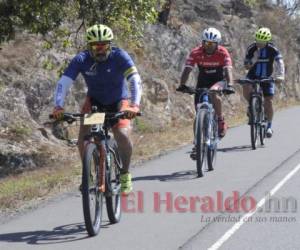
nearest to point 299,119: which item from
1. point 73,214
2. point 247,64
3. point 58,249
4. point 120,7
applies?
point 247,64

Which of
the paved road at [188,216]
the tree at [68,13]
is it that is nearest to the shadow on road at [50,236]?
the paved road at [188,216]

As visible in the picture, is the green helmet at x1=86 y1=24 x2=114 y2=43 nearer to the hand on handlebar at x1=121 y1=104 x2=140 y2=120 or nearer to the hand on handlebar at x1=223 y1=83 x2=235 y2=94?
the hand on handlebar at x1=121 y1=104 x2=140 y2=120

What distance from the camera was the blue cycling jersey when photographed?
7.36 metres

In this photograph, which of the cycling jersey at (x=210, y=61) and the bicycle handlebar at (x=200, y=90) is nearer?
the bicycle handlebar at (x=200, y=90)

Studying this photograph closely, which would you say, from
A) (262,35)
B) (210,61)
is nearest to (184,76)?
(210,61)

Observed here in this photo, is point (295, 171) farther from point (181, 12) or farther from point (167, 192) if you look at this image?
point (181, 12)

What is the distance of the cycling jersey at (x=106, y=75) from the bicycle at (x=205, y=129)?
248cm

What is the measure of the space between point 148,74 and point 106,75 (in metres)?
13.4

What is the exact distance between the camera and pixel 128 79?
7.35 meters

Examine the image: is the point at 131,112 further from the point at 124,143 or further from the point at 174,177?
the point at 174,177

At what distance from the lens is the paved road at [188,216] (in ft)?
21.1

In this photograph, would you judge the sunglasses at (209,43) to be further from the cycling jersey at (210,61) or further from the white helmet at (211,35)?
the cycling jersey at (210,61)

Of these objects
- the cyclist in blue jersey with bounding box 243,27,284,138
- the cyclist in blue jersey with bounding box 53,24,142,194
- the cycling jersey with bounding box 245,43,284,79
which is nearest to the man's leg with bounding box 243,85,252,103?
the cyclist in blue jersey with bounding box 243,27,284,138

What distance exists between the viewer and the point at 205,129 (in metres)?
10.1
